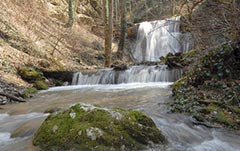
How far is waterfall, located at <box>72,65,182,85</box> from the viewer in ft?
38.8

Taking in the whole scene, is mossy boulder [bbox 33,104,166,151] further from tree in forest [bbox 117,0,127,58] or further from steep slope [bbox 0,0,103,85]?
tree in forest [bbox 117,0,127,58]

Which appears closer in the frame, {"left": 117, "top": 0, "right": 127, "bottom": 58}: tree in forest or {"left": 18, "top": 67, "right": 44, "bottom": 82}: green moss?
{"left": 18, "top": 67, "right": 44, "bottom": 82}: green moss

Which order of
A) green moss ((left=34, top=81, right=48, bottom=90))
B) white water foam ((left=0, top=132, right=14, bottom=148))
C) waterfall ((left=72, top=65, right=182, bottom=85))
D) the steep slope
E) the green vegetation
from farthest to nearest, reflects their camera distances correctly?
waterfall ((left=72, top=65, right=182, bottom=85)) < the steep slope < green moss ((left=34, top=81, right=48, bottom=90)) < the green vegetation < white water foam ((left=0, top=132, right=14, bottom=148))

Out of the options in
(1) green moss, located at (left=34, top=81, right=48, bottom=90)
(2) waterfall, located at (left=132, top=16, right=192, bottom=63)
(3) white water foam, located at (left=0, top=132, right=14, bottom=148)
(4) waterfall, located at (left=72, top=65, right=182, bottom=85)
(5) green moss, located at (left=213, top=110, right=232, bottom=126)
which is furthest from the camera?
(2) waterfall, located at (left=132, top=16, right=192, bottom=63)

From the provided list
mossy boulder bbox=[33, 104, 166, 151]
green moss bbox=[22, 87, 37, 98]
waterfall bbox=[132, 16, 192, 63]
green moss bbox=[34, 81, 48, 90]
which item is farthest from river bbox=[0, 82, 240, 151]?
waterfall bbox=[132, 16, 192, 63]

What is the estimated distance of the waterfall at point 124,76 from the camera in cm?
1181

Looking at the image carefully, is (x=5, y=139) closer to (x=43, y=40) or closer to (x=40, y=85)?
(x=40, y=85)

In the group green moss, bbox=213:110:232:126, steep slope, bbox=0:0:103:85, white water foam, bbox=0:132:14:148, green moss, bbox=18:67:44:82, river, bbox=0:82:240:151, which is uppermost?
steep slope, bbox=0:0:103:85

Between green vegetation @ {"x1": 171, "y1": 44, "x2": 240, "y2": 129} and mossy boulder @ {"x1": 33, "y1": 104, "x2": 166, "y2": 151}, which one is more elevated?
green vegetation @ {"x1": 171, "y1": 44, "x2": 240, "y2": 129}

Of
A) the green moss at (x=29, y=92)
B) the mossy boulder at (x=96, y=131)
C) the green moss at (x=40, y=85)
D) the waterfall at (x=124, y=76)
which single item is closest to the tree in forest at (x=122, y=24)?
the waterfall at (x=124, y=76)

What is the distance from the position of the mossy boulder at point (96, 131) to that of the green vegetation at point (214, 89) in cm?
161

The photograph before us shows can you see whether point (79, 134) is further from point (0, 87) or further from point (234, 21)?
point (0, 87)

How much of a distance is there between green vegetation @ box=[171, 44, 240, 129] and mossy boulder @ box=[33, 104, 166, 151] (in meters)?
1.61

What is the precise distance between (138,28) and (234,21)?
1766 centimetres
